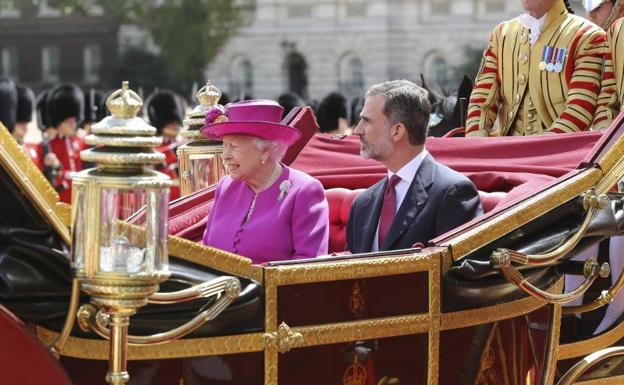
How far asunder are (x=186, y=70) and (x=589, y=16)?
132 ft

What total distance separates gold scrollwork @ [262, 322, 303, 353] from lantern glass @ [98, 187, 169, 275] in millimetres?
556

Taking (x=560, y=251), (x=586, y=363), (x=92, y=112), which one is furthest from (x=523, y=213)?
(x=92, y=112)

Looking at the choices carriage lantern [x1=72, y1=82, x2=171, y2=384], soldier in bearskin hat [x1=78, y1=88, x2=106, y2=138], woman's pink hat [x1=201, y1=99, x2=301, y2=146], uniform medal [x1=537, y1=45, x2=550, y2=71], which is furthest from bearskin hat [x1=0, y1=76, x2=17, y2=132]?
carriage lantern [x1=72, y1=82, x2=171, y2=384]

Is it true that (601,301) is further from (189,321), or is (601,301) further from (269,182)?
(189,321)

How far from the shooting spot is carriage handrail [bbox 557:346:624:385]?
4.31 meters

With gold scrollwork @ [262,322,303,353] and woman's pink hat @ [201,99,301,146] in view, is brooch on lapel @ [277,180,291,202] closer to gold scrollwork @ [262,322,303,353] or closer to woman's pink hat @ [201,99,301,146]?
woman's pink hat @ [201,99,301,146]

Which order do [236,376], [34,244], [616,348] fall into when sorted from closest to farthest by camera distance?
[34,244]
[236,376]
[616,348]

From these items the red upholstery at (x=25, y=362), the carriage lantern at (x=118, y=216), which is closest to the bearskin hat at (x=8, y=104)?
the red upholstery at (x=25, y=362)

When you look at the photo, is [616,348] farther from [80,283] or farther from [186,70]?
[186,70]

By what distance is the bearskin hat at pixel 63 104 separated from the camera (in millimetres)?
13461

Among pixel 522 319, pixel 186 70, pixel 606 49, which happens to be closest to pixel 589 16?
pixel 606 49

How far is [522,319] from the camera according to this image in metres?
4.04

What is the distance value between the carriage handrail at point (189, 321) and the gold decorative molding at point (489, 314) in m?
0.69

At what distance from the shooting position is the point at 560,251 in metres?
3.96
